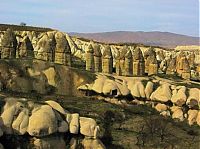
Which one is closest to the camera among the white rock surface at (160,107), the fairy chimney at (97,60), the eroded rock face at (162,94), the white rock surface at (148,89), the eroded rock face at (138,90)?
the white rock surface at (160,107)

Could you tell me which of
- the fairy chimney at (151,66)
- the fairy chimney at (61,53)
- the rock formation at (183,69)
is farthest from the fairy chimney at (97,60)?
the rock formation at (183,69)

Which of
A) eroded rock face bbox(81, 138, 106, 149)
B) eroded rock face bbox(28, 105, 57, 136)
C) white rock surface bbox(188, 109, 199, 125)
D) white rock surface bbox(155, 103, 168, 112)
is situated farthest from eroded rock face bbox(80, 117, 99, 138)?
white rock surface bbox(155, 103, 168, 112)

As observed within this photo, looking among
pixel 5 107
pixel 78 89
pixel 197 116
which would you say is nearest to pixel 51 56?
pixel 78 89

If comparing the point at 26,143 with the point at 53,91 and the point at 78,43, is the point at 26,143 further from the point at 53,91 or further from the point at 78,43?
the point at 78,43

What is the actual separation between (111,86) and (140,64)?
1326 centimetres

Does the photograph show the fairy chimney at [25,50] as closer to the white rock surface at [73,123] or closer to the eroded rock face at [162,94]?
the eroded rock face at [162,94]

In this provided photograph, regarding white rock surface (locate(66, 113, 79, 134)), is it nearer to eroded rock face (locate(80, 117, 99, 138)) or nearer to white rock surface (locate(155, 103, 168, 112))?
eroded rock face (locate(80, 117, 99, 138))

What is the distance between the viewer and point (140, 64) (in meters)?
59.7

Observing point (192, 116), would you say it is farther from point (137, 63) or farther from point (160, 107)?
point (137, 63)

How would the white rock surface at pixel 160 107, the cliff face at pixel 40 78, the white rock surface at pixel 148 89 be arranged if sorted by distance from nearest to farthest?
the cliff face at pixel 40 78 → the white rock surface at pixel 160 107 → the white rock surface at pixel 148 89

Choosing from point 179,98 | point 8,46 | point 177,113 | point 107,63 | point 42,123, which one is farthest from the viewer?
point 107,63

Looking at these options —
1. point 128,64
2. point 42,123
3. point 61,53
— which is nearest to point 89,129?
point 42,123

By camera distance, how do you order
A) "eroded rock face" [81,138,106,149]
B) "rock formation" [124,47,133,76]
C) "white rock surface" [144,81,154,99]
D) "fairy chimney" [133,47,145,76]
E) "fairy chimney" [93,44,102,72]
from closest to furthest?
→ "eroded rock face" [81,138,106,149] < "white rock surface" [144,81,154,99] < "fairy chimney" [93,44,102,72] < "rock formation" [124,47,133,76] < "fairy chimney" [133,47,145,76]

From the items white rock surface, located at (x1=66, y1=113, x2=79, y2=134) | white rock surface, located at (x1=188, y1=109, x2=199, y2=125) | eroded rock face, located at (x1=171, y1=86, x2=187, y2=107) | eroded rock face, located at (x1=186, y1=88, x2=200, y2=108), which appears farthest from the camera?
eroded rock face, located at (x1=171, y1=86, x2=187, y2=107)
